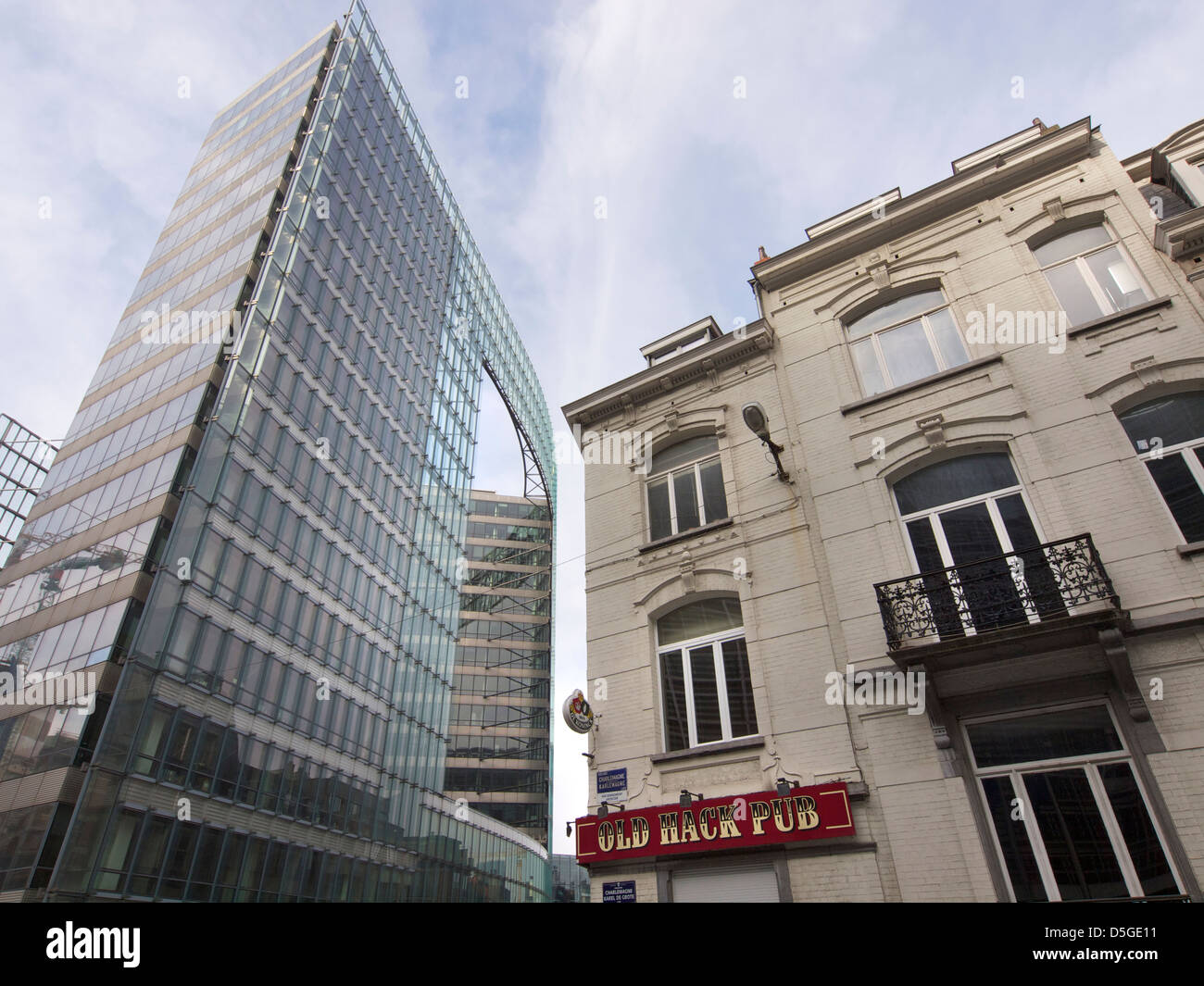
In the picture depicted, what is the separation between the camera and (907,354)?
13.5 metres

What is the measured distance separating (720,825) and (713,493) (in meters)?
6.38

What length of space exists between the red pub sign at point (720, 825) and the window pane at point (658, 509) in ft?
17.7

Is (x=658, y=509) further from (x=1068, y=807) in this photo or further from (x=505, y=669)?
(x=505, y=669)

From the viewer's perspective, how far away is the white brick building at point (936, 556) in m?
8.79

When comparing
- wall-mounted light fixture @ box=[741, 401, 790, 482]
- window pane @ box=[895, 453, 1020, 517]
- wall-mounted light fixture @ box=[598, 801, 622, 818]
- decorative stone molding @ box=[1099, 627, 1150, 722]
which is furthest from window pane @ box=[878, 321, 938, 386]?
wall-mounted light fixture @ box=[598, 801, 622, 818]

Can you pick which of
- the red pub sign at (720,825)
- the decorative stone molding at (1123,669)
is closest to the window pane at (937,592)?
the decorative stone molding at (1123,669)

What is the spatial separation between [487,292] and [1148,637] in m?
65.8

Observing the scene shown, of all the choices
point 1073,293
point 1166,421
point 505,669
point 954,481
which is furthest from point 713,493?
point 505,669

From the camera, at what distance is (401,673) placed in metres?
40.6

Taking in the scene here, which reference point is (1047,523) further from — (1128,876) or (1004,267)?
(1004,267)

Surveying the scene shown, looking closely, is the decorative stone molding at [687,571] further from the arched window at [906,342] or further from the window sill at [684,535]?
the arched window at [906,342]

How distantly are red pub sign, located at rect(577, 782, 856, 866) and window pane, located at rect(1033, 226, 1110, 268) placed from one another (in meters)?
10.2
